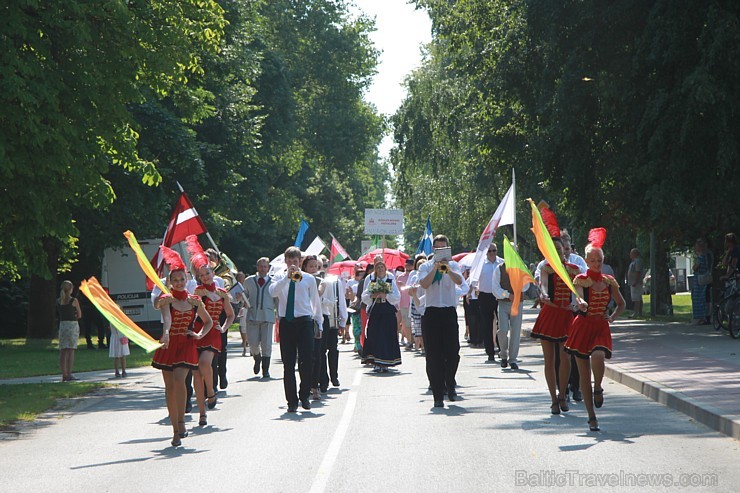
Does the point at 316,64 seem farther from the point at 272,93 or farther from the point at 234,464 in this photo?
the point at 234,464

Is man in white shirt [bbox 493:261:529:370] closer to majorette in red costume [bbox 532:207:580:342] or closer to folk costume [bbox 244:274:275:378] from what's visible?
folk costume [bbox 244:274:275:378]

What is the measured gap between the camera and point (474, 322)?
87.2 ft

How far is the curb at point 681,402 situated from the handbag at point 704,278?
8.95 meters

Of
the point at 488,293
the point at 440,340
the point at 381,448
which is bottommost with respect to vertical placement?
the point at 381,448

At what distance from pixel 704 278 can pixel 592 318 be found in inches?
590

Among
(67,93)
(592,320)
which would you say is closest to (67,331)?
(67,93)

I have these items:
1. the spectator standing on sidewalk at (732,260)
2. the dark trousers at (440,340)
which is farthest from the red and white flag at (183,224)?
the spectator standing on sidewalk at (732,260)

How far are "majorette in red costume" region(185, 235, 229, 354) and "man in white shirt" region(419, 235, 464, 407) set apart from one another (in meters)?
2.58

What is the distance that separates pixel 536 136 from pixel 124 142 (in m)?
11.5

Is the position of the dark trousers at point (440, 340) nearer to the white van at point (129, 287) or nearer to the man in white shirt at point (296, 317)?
the man in white shirt at point (296, 317)

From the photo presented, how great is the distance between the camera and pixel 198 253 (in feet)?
44.9

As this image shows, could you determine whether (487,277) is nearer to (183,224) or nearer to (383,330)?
(383,330)

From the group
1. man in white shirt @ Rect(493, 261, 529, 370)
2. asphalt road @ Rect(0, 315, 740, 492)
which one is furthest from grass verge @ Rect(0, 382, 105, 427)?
man in white shirt @ Rect(493, 261, 529, 370)

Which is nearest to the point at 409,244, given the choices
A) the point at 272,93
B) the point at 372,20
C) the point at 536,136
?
the point at 372,20
